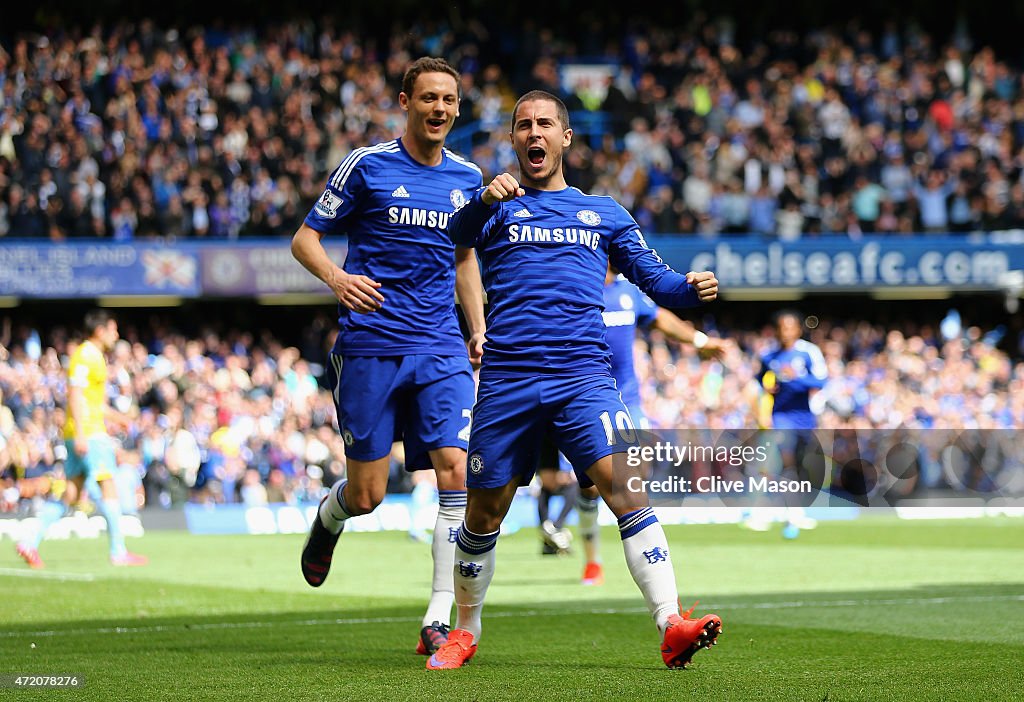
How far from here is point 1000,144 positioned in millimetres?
29203

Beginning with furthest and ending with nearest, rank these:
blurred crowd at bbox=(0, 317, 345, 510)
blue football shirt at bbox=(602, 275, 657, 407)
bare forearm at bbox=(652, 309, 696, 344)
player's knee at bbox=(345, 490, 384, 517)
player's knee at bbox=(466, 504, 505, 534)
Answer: blurred crowd at bbox=(0, 317, 345, 510) → blue football shirt at bbox=(602, 275, 657, 407) → bare forearm at bbox=(652, 309, 696, 344) → player's knee at bbox=(345, 490, 384, 517) → player's knee at bbox=(466, 504, 505, 534)

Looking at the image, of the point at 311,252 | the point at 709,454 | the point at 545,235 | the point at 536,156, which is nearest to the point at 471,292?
the point at 311,252

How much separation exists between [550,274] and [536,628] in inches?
106

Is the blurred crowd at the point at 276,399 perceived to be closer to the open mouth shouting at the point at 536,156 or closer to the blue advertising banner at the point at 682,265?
the blue advertising banner at the point at 682,265

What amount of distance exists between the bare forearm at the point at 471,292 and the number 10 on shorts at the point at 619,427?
1243 mm

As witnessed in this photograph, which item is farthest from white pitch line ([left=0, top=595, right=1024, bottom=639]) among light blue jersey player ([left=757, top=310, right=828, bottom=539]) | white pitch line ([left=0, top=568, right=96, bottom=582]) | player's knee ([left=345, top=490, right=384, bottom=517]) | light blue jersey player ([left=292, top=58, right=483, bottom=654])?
light blue jersey player ([left=757, top=310, right=828, bottom=539])

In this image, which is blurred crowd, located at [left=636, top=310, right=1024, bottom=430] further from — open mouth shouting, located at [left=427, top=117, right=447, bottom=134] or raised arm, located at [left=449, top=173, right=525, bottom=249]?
raised arm, located at [left=449, top=173, right=525, bottom=249]

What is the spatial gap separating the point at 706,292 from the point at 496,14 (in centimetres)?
2669

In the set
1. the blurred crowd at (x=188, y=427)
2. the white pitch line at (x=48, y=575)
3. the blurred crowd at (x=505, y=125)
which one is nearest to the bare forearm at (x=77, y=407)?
the white pitch line at (x=48, y=575)

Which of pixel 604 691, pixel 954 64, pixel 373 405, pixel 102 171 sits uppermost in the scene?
pixel 954 64

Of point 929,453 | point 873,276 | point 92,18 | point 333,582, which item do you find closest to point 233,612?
point 333,582

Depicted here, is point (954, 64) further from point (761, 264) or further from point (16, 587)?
point (16, 587)

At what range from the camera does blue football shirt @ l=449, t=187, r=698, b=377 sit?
6465mm

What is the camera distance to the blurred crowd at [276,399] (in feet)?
70.6
